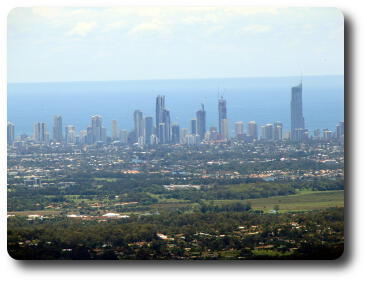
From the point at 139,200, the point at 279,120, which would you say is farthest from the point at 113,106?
the point at 279,120

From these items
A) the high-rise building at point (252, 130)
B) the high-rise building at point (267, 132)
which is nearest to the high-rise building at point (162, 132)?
the high-rise building at point (252, 130)

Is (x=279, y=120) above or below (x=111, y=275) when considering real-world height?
above

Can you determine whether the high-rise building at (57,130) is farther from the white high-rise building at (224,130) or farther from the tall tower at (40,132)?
the white high-rise building at (224,130)

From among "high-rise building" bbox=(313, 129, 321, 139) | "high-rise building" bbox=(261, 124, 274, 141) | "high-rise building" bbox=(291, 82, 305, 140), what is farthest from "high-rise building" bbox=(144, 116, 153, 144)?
"high-rise building" bbox=(313, 129, 321, 139)
